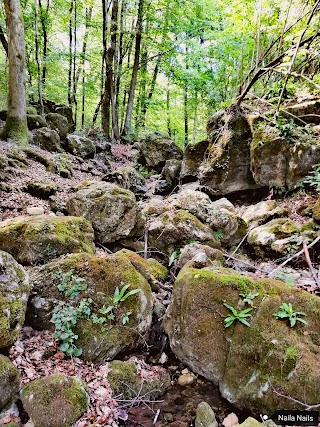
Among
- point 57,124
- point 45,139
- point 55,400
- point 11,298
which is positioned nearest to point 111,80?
point 57,124

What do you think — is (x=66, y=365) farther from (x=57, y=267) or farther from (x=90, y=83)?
(x=90, y=83)

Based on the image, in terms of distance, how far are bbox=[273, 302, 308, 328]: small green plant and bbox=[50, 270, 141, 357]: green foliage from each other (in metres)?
1.97

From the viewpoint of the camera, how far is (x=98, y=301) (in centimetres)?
414

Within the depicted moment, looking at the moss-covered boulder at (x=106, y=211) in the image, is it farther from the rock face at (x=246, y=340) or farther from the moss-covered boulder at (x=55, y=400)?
the moss-covered boulder at (x=55, y=400)

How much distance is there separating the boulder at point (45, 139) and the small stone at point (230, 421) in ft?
37.1

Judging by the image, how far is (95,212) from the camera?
6.59 metres

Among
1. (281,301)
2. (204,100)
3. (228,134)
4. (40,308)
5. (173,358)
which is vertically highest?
(204,100)

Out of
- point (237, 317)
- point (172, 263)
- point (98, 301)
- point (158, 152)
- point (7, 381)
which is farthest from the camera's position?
point (158, 152)

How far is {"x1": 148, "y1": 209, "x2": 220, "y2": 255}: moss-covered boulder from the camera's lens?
6.96 m

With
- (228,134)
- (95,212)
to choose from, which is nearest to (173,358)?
(95,212)

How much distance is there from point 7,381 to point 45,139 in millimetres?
10622

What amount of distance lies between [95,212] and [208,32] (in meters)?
Result: 14.2

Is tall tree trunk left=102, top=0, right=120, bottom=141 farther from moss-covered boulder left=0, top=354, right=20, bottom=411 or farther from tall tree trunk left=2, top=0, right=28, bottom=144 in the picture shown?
moss-covered boulder left=0, top=354, right=20, bottom=411

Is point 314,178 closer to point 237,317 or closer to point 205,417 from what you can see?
point 237,317
